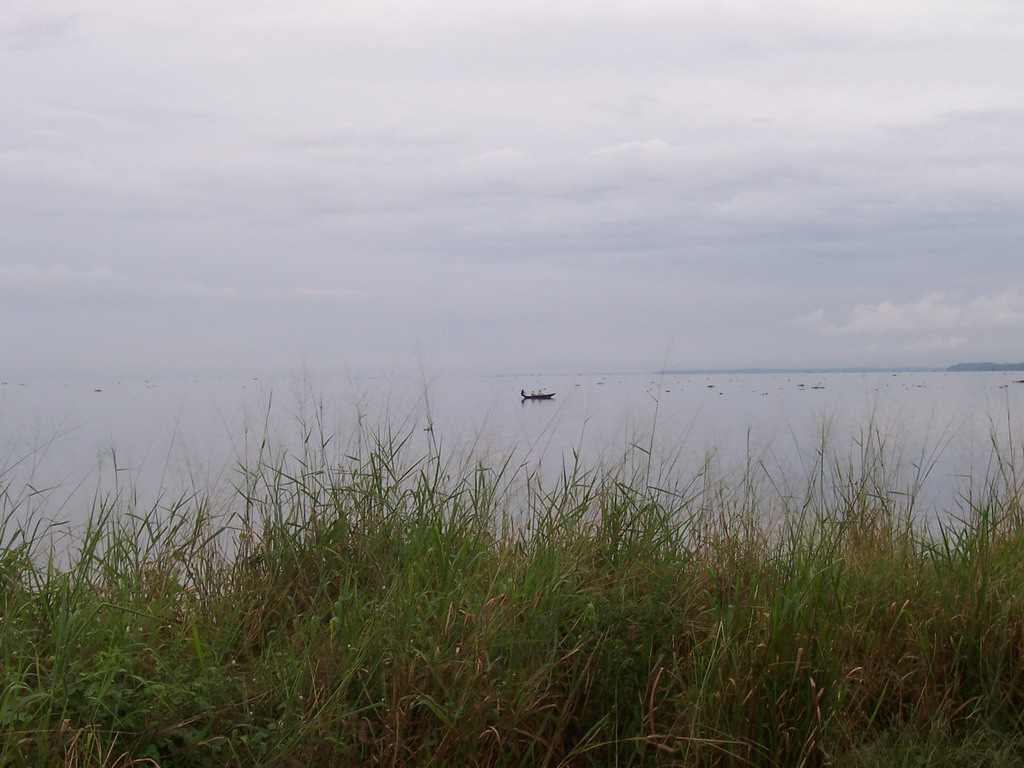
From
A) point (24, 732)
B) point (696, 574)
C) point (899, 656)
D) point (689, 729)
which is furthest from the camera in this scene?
point (696, 574)

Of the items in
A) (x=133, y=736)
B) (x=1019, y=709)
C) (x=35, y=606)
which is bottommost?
(x=1019, y=709)

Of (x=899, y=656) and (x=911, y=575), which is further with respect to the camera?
(x=911, y=575)

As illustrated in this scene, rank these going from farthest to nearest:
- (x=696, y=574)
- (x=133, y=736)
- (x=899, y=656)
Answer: (x=696, y=574) < (x=899, y=656) < (x=133, y=736)

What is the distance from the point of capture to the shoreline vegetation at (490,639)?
2.70 meters

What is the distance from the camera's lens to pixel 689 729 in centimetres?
285

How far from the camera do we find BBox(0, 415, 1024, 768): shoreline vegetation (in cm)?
270

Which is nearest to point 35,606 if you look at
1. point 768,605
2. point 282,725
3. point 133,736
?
point 133,736

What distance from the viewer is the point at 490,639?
9.50 ft

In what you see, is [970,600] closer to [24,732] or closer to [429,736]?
[429,736]

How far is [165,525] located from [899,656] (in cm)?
329

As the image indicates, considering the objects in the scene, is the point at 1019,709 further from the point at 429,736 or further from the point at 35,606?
the point at 35,606

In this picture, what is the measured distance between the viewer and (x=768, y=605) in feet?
10.6

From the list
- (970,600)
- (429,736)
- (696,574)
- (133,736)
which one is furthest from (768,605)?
(133,736)

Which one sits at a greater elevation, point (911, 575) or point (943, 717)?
point (911, 575)
